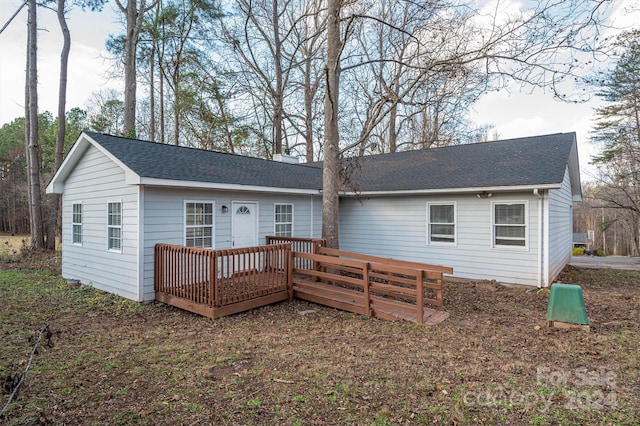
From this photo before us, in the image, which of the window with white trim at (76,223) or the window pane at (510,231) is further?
the window with white trim at (76,223)

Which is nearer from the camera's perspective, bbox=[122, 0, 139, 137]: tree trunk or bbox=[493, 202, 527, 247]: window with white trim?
bbox=[493, 202, 527, 247]: window with white trim

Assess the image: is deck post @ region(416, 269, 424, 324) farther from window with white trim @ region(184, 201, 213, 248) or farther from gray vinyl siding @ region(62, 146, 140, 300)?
gray vinyl siding @ region(62, 146, 140, 300)

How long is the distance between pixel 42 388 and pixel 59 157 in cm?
1346

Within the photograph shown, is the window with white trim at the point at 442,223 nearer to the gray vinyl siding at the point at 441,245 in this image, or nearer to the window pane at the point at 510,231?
the gray vinyl siding at the point at 441,245

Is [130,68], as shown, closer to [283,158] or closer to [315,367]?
[283,158]

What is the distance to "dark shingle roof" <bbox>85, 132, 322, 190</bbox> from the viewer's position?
6982 mm

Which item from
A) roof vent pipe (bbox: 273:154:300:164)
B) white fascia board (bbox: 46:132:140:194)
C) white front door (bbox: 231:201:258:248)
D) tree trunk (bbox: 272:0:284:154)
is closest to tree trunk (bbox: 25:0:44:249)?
white fascia board (bbox: 46:132:140:194)

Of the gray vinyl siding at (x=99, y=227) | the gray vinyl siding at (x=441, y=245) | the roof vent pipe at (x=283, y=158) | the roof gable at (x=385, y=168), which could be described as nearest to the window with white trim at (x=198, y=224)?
the roof gable at (x=385, y=168)

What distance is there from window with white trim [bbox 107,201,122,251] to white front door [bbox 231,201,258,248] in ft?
7.87

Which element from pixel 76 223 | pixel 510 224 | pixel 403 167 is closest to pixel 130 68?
pixel 76 223

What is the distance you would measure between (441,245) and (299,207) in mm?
4232

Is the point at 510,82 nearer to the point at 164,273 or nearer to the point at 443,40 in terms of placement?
the point at 443,40

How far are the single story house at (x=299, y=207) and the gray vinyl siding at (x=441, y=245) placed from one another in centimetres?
3

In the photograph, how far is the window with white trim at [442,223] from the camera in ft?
31.0
